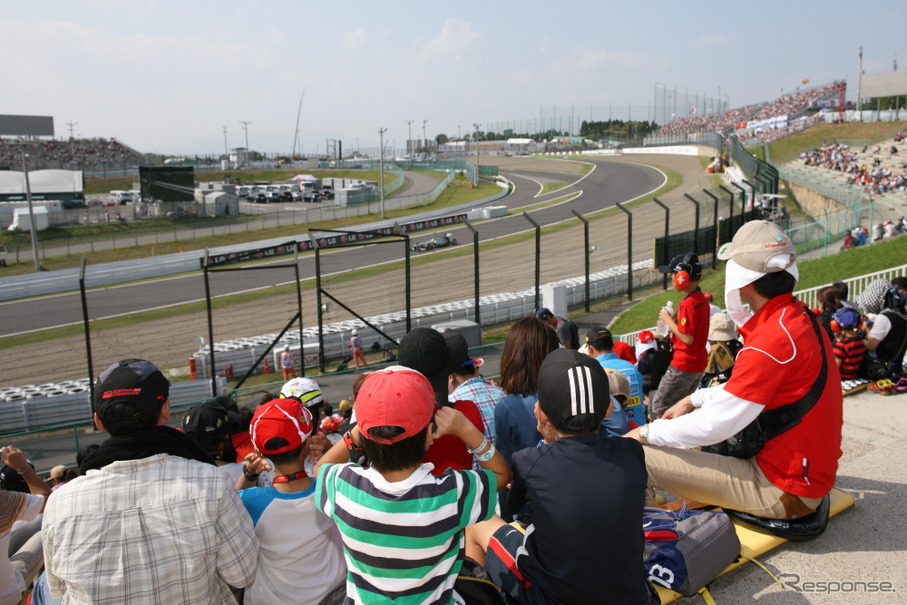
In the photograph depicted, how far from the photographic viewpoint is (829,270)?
14.7 metres

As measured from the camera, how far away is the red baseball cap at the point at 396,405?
2.21 metres

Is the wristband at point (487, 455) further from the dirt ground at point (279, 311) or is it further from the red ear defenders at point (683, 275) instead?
the dirt ground at point (279, 311)

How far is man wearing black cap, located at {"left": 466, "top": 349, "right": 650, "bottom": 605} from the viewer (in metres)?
2.33

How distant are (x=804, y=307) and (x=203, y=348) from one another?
14.7 m

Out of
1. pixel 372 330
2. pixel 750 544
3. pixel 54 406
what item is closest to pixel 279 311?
pixel 372 330

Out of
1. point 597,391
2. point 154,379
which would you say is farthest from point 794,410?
point 154,379

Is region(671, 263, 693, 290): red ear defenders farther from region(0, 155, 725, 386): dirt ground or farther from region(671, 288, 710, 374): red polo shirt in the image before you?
region(0, 155, 725, 386): dirt ground

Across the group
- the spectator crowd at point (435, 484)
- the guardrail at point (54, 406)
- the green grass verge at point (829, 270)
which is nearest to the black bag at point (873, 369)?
the spectator crowd at point (435, 484)

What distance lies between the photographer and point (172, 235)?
4478 centimetres

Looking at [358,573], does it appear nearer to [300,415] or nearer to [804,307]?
[300,415]

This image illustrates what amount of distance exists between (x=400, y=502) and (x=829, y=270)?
15.4 m

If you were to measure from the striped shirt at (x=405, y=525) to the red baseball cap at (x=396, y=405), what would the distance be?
182 millimetres

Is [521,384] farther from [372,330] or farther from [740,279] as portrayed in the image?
[372,330]

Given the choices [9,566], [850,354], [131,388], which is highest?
[131,388]
